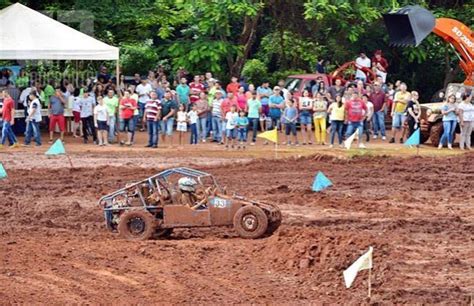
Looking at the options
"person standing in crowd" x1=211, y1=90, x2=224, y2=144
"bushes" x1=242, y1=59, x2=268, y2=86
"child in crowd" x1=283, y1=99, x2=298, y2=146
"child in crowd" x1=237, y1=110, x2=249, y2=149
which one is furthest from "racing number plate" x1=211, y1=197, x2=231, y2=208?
"bushes" x1=242, y1=59, x2=268, y2=86

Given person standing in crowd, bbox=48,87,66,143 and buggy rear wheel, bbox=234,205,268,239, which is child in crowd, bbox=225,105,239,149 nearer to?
person standing in crowd, bbox=48,87,66,143

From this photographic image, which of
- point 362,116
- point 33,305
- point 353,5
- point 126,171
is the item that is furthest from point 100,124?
point 33,305

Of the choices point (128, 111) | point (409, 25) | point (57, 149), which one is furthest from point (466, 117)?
point (57, 149)

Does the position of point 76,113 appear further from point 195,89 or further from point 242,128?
point 242,128

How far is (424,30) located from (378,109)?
276 cm

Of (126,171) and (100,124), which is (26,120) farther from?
(126,171)

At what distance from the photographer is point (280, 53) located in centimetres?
4006

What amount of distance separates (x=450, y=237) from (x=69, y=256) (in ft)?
21.8

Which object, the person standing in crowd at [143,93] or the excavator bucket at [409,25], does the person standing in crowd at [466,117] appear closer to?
the excavator bucket at [409,25]

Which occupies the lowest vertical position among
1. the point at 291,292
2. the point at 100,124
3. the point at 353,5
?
the point at 291,292

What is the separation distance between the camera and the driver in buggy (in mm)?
18953

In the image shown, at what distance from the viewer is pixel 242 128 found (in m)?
31.1

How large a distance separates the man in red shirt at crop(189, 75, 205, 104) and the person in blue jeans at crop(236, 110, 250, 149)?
240cm

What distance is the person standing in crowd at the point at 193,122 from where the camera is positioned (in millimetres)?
31781
